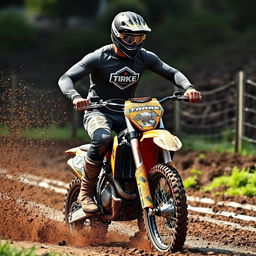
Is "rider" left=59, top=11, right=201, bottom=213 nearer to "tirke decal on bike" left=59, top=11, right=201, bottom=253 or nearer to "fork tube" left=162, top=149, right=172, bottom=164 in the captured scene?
"tirke decal on bike" left=59, top=11, right=201, bottom=253

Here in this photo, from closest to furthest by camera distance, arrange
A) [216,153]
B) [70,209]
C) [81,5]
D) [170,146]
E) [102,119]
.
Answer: [170,146] → [102,119] → [70,209] → [216,153] → [81,5]

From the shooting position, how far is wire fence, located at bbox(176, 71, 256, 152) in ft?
52.0

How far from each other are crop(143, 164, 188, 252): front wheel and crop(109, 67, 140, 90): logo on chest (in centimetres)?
112

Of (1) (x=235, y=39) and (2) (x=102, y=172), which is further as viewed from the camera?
(1) (x=235, y=39)

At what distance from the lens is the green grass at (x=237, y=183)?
12049mm

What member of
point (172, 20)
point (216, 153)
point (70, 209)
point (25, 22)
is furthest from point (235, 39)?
point (70, 209)

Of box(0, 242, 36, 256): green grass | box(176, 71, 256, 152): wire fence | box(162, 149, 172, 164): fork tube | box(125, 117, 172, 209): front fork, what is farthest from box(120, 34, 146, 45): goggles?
box(176, 71, 256, 152): wire fence

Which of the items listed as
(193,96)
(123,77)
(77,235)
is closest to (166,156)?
(193,96)

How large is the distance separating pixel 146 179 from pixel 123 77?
121cm

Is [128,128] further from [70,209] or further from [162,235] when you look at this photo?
[70,209]

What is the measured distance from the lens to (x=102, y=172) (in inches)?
358

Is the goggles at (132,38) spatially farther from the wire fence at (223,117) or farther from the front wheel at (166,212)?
the wire fence at (223,117)

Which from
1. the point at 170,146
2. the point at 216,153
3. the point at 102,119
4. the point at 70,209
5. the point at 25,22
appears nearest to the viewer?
the point at 170,146

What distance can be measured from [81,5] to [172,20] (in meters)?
7.50
